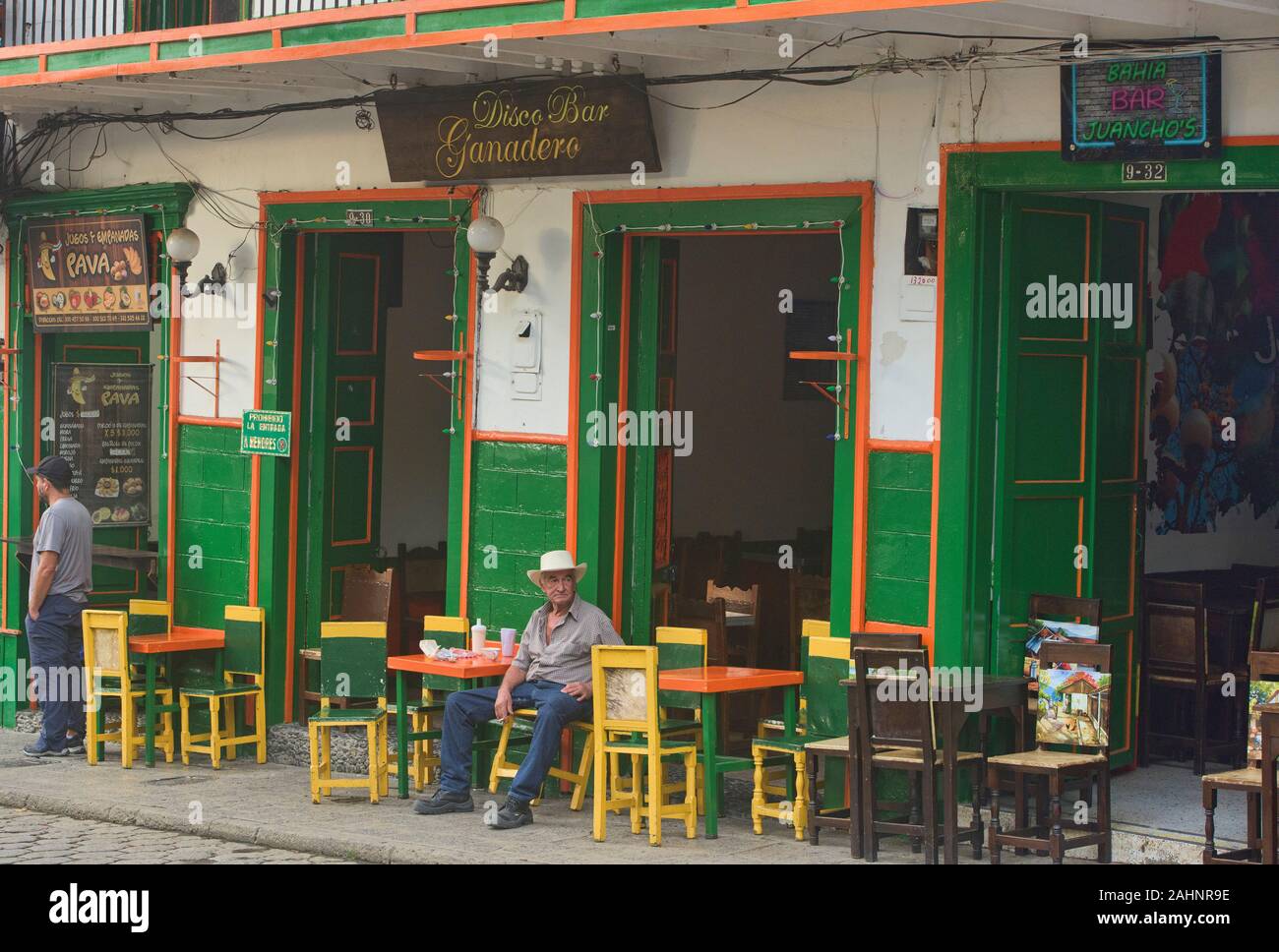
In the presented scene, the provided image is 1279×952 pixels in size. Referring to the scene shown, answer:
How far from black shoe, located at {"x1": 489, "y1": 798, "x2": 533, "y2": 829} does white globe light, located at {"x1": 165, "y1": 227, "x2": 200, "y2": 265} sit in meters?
4.70

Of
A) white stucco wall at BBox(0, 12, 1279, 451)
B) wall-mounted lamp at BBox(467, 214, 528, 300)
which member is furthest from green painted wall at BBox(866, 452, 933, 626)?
wall-mounted lamp at BBox(467, 214, 528, 300)

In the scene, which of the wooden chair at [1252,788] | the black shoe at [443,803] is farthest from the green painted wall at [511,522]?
the wooden chair at [1252,788]

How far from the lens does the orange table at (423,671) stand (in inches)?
451

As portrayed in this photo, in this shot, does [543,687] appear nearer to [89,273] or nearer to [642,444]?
[642,444]

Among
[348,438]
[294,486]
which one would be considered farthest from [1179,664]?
[294,486]

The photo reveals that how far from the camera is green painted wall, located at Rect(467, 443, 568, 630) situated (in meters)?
12.0

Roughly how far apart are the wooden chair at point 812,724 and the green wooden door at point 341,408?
13.3ft

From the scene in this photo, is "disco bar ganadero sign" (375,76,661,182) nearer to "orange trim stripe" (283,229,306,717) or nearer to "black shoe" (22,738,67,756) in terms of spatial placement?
"orange trim stripe" (283,229,306,717)

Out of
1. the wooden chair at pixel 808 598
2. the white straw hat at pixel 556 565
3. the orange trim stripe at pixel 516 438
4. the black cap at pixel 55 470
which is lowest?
the wooden chair at pixel 808 598

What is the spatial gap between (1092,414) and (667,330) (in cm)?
261

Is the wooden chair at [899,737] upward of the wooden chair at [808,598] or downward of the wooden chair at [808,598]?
downward

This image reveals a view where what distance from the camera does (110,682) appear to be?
43.2 feet

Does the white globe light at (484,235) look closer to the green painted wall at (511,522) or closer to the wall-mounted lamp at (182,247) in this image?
the green painted wall at (511,522)

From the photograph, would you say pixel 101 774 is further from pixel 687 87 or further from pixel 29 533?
pixel 687 87
